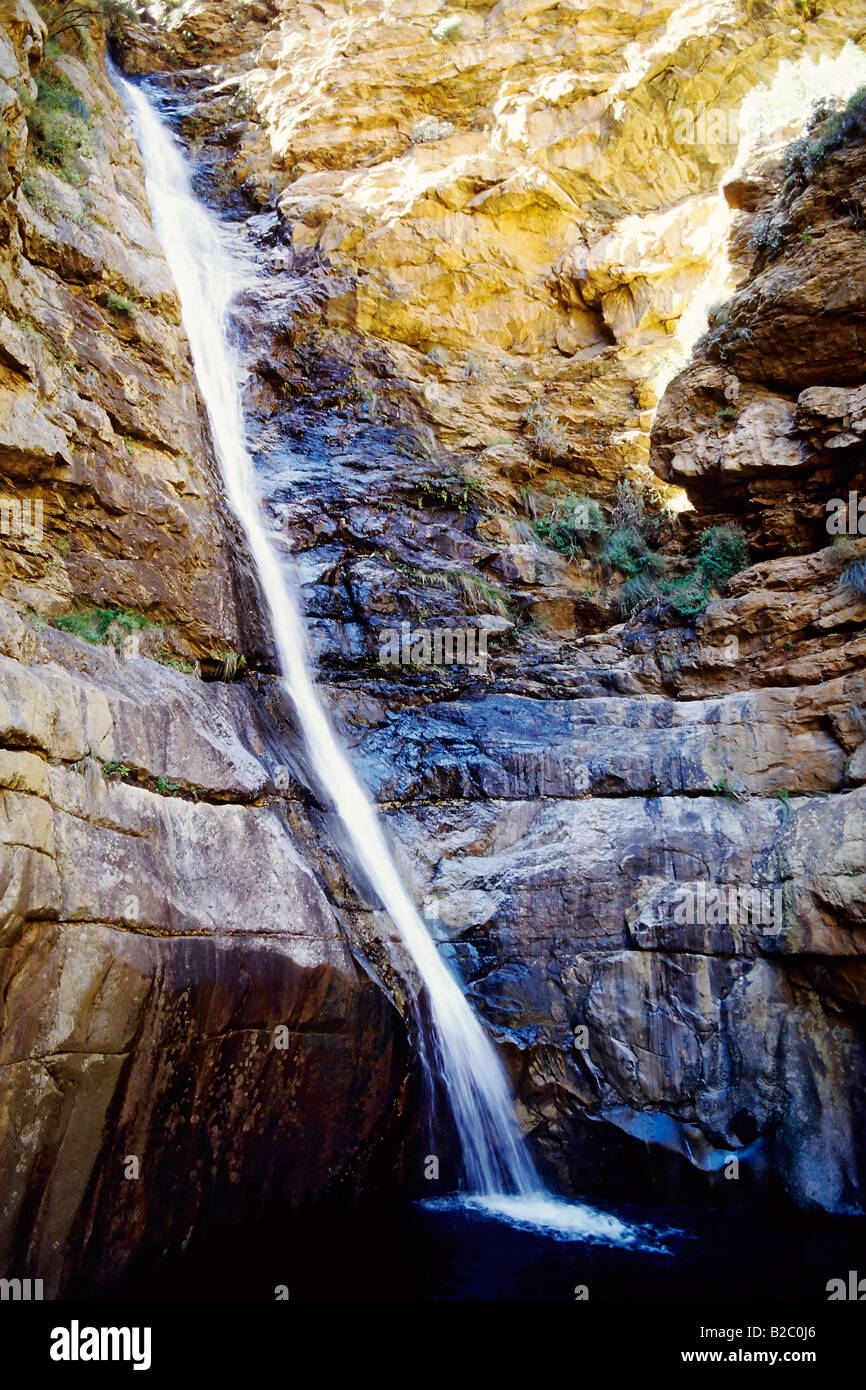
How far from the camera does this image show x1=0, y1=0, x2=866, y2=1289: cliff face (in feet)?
20.0

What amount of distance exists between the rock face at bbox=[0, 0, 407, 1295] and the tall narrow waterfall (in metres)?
0.79

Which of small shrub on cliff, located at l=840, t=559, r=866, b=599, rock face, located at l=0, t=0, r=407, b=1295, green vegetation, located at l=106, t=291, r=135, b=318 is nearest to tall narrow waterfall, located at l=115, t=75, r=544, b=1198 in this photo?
rock face, located at l=0, t=0, r=407, b=1295

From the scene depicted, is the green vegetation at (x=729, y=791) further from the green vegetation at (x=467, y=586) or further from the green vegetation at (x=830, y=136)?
the green vegetation at (x=830, y=136)

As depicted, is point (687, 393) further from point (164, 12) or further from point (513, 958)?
point (164, 12)

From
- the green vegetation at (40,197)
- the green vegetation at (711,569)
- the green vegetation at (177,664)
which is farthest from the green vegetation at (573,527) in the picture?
the green vegetation at (40,197)

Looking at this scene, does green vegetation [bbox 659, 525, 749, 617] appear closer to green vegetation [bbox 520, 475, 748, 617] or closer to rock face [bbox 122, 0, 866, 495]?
green vegetation [bbox 520, 475, 748, 617]

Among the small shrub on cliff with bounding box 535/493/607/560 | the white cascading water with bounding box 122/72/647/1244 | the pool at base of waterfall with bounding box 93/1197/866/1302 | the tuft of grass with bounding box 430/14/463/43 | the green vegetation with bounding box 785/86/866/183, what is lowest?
the pool at base of waterfall with bounding box 93/1197/866/1302

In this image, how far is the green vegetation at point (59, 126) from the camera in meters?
10.9

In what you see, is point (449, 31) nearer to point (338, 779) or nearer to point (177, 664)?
point (177, 664)

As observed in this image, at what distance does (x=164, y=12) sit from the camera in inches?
948

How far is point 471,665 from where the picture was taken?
Answer: 477 inches

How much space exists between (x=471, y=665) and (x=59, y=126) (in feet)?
28.6

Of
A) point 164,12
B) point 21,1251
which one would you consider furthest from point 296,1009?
point 164,12

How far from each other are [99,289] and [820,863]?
1004 centimetres
